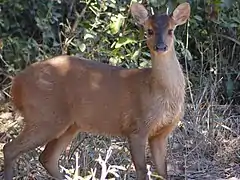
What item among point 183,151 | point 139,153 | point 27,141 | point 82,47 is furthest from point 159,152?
point 82,47

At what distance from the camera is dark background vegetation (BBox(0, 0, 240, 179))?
784cm

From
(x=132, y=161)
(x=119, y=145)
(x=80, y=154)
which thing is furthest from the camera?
(x=119, y=145)

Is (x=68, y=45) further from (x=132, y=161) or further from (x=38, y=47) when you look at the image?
(x=132, y=161)

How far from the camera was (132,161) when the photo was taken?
5.88 m

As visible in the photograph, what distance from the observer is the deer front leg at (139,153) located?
18.9 feet

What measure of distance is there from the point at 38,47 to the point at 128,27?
1.01 meters

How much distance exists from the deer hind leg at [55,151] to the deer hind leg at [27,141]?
1.09 ft

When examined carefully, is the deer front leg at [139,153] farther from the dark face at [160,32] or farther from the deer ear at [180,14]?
the deer ear at [180,14]

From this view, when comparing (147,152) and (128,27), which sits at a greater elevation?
(128,27)

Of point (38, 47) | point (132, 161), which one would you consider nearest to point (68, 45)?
point (38, 47)

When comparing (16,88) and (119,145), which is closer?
(16,88)

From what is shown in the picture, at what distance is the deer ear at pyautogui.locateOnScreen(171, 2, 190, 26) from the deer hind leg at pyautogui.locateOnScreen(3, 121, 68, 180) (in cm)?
129

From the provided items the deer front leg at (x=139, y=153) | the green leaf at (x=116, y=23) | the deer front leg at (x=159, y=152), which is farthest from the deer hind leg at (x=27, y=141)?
the green leaf at (x=116, y=23)

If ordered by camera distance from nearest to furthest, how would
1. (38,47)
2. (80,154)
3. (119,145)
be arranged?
(80,154), (119,145), (38,47)
